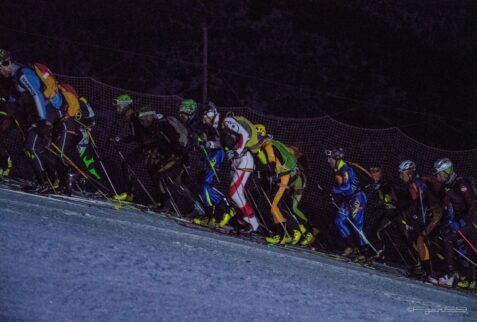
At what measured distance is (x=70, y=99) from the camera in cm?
1218

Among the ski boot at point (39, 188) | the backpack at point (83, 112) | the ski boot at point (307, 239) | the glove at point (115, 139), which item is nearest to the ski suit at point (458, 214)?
the ski boot at point (307, 239)

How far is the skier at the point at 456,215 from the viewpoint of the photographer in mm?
12133

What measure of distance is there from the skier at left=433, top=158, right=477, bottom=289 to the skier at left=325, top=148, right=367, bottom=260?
1435mm

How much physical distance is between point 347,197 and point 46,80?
5710mm

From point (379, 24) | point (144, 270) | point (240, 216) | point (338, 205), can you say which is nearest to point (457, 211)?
point (338, 205)

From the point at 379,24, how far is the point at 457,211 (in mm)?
7319

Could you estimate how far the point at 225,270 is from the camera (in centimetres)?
937

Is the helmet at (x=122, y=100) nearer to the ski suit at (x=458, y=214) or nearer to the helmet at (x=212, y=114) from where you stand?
the helmet at (x=212, y=114)

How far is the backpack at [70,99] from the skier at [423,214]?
6033mm

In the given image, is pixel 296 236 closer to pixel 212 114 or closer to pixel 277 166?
pixel 277 166

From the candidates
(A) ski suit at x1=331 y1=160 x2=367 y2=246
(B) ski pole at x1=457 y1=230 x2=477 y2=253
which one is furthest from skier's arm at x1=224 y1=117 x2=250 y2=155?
(B) ski pole at x1=457 y1=230 x2=477 y2=253

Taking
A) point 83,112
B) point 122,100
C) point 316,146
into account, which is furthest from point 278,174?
point 83,112

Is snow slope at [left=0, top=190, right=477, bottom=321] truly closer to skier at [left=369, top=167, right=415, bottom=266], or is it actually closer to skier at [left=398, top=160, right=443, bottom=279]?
skier at [left=398, top=160, right=443, bottom=279]

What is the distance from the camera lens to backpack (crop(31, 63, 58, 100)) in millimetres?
11727
